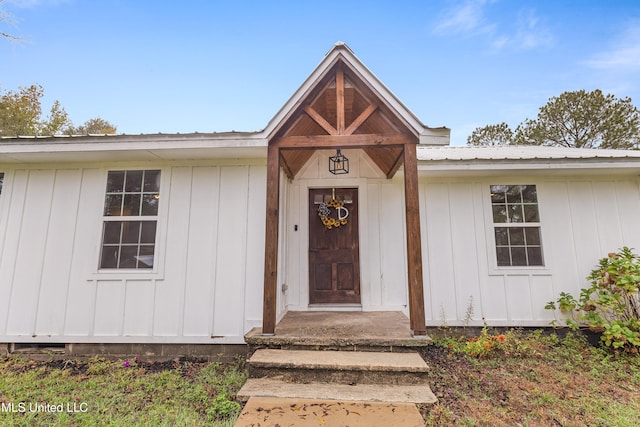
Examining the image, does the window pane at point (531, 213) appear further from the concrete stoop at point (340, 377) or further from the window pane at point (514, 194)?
the concrete stoop at point (340, 377)

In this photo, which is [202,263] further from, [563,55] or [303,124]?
[563,55]

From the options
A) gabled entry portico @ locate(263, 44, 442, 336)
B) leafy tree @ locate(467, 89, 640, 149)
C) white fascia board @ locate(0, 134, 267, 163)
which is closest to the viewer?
gabled entry portico @ locate(263, 44, 442, 336)

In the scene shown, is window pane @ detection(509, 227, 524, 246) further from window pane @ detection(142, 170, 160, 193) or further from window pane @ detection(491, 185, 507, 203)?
window pane @ detection(142, 170, 160, 193)

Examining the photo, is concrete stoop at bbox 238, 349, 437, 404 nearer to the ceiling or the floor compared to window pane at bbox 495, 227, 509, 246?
nearer to the floor

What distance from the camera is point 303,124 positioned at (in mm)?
3701

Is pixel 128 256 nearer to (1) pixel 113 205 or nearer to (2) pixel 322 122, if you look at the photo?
(1) pixel 113 205

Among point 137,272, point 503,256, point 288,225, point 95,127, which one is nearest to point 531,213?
point 503,256

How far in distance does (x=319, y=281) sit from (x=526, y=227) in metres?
3.55

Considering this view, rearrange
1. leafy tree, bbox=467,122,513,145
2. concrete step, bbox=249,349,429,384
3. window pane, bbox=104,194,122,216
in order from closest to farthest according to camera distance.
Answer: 1. concrete step, bbox=249,349,429,384
2. window pane, bbox=104,194,122,216
3. leafy tree, bbox=467,122,513,145

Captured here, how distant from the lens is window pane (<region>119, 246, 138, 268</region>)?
154 inches

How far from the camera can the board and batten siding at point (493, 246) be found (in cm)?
423

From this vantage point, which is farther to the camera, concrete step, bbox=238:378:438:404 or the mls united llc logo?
the mls united llc logo

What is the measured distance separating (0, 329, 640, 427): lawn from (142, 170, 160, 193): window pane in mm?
2391

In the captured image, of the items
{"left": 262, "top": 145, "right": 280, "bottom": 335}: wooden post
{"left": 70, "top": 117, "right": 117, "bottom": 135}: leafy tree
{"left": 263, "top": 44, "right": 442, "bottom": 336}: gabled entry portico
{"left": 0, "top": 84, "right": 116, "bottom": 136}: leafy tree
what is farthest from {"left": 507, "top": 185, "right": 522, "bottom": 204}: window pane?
{"left": 70, "top": 117, "right": 117, "bottom": 135}: leafy tree
